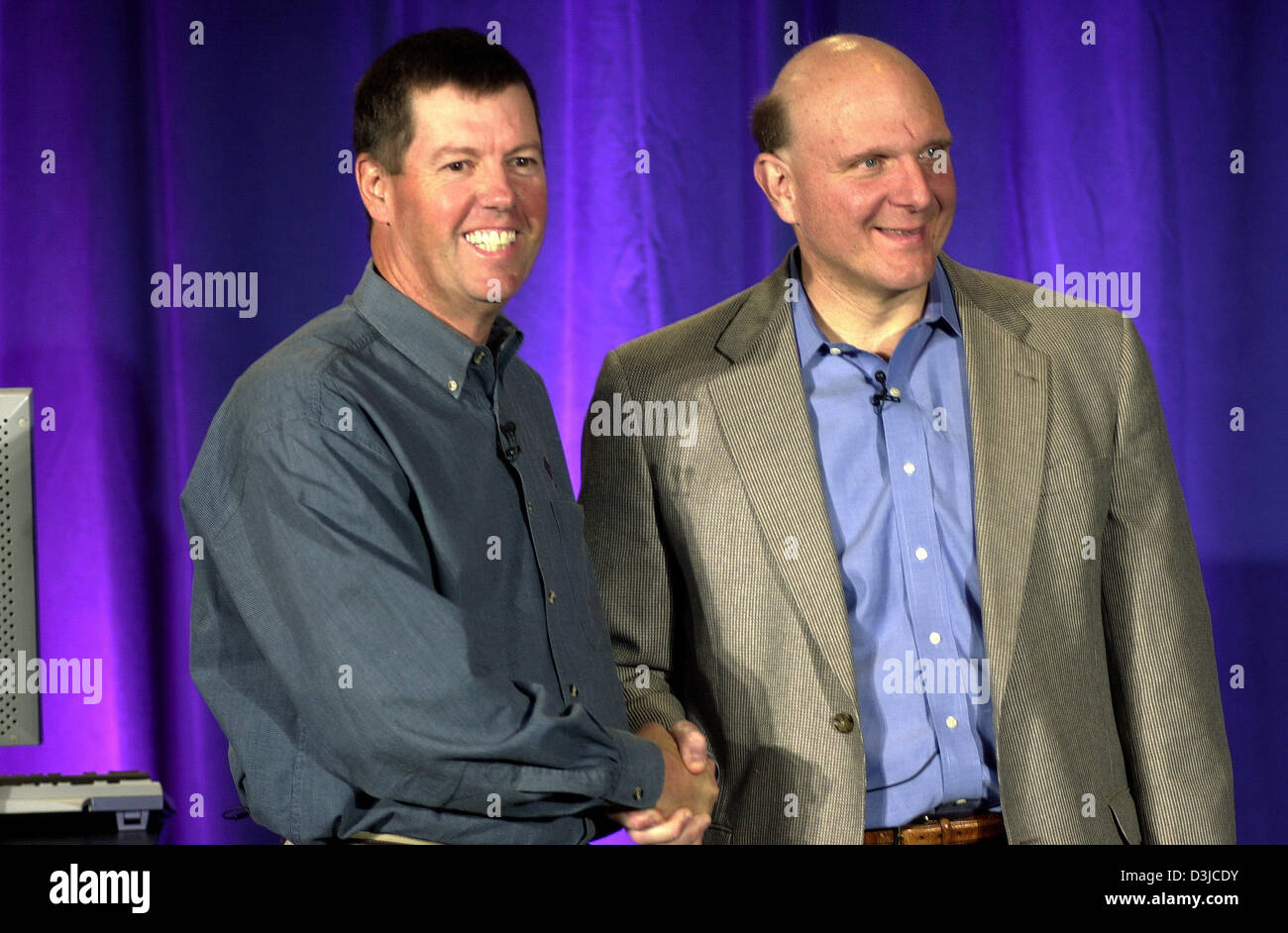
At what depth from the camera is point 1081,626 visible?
6.37ft

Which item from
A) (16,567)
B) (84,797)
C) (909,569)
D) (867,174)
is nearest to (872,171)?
(867,174)

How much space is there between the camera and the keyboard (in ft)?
6.34

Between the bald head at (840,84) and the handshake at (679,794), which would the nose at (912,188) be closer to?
the bald head at (840,84)

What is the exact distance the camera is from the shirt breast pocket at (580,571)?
1750 mm

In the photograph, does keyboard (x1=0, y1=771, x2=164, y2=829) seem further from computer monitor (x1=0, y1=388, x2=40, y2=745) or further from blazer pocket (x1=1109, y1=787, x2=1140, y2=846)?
blazer pocket (x1=1109, y1=787, x2=1140, y2=846)

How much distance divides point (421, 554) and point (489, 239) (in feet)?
1.27

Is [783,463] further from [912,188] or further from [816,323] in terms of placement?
[912,188]

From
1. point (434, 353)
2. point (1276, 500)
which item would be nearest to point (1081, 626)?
point (434, 353)

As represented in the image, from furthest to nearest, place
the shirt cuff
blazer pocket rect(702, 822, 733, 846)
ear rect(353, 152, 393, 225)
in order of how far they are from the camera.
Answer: blazer pocket rect(702, 822, 733, 846)
ear rect(353, 152, 393, 225)
the shirt cuff

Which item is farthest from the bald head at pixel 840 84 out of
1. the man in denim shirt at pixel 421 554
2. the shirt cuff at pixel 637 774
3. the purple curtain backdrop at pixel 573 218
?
the shirt cuff at pixel 637 774

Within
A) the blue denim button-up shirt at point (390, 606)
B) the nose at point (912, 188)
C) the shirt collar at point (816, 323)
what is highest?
the nose at point (912, 188)

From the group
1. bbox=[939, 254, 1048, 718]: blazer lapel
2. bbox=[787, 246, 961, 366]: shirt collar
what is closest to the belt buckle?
bbox=[939, 254, 1048, 718]: blazer lapel

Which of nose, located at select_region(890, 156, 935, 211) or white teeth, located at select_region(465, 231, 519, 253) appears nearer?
white teeth, located at select_region(465, 231, 519, 253)

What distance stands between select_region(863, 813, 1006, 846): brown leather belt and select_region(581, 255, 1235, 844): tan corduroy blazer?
0.12 feet
